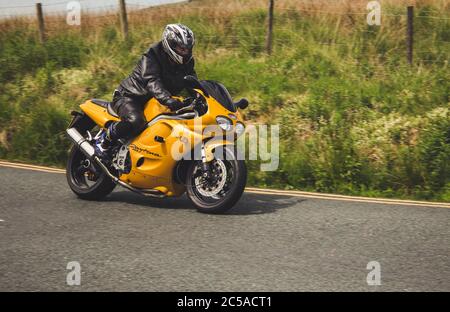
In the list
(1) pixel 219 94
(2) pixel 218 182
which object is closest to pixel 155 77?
(1) pixel 219 94

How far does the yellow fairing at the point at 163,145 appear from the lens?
9.10m

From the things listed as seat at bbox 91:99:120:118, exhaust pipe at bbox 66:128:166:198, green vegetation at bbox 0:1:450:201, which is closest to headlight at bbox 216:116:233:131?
exhaust pipe at bbox 66:128:166:198

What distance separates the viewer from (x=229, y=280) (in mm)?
6816

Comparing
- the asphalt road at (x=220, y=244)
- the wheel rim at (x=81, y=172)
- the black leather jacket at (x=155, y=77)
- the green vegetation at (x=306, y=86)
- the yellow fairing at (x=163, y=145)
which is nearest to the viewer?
the asphalt road at (x=220, y=244)

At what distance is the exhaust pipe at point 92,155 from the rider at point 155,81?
0.12 metres

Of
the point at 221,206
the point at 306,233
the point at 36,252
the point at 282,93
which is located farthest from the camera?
the point at 282,93

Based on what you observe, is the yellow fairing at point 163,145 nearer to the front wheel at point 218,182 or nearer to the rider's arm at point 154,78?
the front wheel at point 218,182

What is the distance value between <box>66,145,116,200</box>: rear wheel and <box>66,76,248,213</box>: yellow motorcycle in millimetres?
12

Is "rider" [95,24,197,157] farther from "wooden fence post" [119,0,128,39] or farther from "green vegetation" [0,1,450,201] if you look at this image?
"wooden fence post" [119,0,128,39]

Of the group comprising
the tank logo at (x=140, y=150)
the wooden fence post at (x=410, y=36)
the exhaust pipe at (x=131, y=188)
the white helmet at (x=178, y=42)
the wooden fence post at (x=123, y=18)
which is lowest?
the exhaust pipe at (x=131, y=188)

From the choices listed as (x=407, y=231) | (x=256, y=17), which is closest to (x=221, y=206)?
(x=407, y=231)

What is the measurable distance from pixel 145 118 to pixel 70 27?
41.5 ft

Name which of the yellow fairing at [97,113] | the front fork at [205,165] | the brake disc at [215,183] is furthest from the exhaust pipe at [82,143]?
the front fork at [205,165]

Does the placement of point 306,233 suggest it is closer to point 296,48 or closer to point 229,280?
point 229,280
